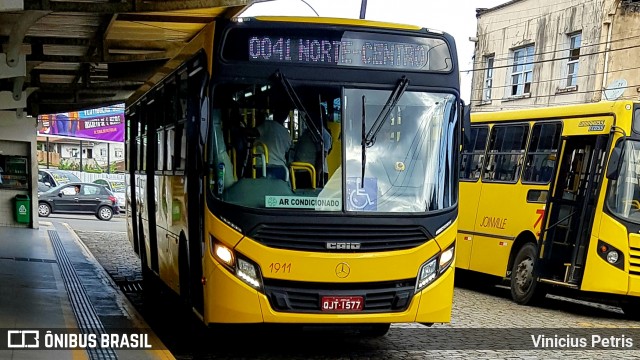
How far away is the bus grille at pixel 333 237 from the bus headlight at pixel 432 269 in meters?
0.28

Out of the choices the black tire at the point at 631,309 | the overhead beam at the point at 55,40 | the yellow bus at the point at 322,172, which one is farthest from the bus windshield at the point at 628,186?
the overhead beam at the point at 55,40

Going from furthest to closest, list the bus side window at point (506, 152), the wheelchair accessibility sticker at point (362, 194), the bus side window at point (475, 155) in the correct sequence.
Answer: the bus side window at point (475, 155) < the bus side window at point (506, 152) < the wheelchair accessibility sticker at point (362, 194)

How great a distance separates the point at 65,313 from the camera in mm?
9477

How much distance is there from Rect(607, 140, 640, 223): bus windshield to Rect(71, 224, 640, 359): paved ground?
5.61ft

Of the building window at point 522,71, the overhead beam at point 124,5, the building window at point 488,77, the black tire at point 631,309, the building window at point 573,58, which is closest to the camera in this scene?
the overhead beam at point 124,5

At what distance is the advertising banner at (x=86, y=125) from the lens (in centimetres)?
4969

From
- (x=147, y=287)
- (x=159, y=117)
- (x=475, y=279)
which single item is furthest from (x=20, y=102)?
(x=475, y=279)

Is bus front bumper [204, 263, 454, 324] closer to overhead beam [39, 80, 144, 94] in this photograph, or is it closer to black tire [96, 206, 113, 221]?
overhead beam [39, 80, 144, 94]

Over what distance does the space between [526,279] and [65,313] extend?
7153 millimetres

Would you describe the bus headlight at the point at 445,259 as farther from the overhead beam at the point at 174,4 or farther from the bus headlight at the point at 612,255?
the overhead beam at the point at 174,4

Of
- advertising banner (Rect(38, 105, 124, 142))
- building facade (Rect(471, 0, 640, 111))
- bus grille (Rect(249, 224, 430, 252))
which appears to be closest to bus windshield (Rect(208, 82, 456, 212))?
bus grille (Rect(249, 224, 430, 252))

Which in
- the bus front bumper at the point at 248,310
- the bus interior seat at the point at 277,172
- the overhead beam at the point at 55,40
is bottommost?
the bus front bumper at the point at 248,310

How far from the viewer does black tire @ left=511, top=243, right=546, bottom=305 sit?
12141 mm

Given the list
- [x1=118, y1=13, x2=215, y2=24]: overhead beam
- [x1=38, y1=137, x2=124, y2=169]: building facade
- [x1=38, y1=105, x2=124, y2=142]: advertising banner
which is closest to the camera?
[x1=118, y1=13, x2=215, y2=24]: overhead beam
